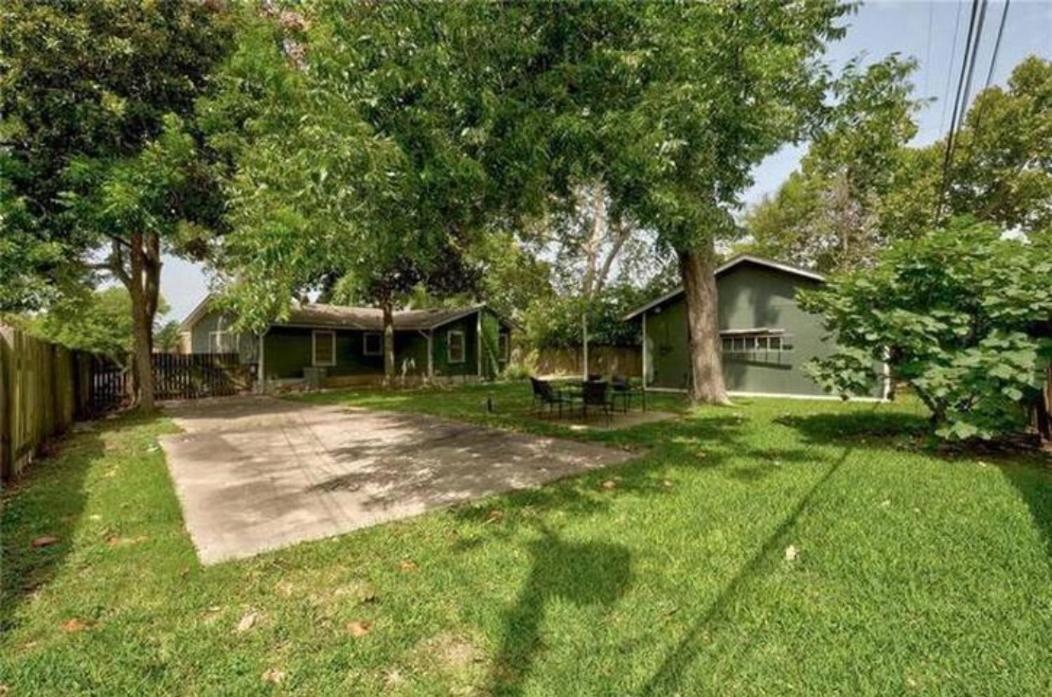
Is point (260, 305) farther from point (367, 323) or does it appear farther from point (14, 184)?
point (367, 323)

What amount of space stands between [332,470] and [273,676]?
4.61 metres

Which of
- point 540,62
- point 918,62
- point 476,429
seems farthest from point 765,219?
point 540,62

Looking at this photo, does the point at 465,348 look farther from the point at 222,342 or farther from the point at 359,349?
the point at 222,342

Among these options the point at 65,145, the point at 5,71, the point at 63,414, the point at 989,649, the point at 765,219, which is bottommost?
the point at 989,649

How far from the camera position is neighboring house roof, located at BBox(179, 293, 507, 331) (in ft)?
69.2

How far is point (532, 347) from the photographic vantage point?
2892cm

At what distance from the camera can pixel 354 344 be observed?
74.5ft

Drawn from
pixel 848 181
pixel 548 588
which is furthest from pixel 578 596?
pixel 848 181

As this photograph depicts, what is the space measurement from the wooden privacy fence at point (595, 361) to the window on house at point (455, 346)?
551cm

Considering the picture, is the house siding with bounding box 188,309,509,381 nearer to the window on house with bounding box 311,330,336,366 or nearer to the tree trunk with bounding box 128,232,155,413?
the window on house with bounding box 311,330,336,366

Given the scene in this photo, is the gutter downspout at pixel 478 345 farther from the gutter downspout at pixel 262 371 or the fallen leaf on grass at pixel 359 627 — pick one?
the fallen leaf on grass at pixel 359 627

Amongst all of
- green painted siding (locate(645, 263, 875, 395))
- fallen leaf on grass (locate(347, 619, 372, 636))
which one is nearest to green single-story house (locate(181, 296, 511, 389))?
green painted siding (locate(645, 263, 875, 395))

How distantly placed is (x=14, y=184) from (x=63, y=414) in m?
4.94

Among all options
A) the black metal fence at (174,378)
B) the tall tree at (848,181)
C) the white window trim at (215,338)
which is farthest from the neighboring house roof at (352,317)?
the tall tree at (848,181)
